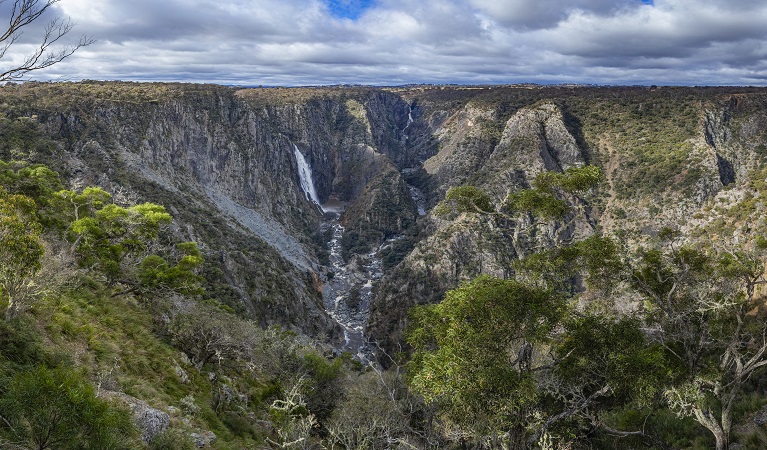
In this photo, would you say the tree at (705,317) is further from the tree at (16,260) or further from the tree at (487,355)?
the tree at (16,260)

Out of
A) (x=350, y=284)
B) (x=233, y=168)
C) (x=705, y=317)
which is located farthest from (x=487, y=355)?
(x=233, y=168)

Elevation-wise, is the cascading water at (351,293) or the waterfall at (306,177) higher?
the waterfall at (306,177)

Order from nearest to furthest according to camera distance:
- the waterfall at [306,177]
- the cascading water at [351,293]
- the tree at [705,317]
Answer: the tree at [705,317]
the cascading water at [351,293]
the waterfall at [306,177]

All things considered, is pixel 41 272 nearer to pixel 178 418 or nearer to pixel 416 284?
pixel 178 418

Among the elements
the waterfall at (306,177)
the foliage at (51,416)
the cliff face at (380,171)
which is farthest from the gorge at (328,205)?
the foliage at (51,416)

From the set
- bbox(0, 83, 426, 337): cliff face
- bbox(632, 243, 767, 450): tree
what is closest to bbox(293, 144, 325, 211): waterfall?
bbox(0, 83, 426, 337): cliff face

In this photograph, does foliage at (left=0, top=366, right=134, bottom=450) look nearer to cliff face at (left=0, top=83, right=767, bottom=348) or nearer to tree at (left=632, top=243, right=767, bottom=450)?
tree at (left=632, top=243, right=767, bottom=450)

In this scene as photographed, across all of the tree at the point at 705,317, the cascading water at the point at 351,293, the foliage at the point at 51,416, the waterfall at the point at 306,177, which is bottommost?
the cascading water at the point at 351,293
